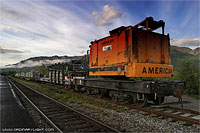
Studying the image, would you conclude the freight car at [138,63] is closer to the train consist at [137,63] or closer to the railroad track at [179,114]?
the train consist at [137,63]

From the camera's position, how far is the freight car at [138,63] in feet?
22.7

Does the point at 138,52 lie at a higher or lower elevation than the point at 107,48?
lower

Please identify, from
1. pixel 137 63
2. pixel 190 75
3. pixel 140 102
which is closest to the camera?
pixel 137 63

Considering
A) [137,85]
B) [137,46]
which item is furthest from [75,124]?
[137,46]

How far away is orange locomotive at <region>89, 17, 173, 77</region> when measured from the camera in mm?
7250

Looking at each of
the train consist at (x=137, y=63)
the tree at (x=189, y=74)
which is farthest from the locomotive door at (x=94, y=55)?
the tree at (x=189, y=74)

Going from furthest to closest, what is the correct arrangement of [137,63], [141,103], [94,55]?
[94,55] < [141,103] < [137,63]

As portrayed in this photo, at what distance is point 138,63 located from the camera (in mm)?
6953

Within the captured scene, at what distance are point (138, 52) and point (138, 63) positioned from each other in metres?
0.71

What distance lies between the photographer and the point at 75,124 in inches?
205

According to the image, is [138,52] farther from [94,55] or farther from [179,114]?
[94,55]

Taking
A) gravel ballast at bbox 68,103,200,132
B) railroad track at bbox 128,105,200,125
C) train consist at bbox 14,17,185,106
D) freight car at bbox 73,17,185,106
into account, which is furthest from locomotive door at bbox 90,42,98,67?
gravel ballast at bbox 68,103,200,132

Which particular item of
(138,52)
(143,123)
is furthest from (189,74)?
(143,123)

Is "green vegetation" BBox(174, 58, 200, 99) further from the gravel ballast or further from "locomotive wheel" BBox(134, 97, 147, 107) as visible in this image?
the gravel ballast
